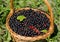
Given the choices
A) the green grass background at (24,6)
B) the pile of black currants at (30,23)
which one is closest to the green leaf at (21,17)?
the pile of black currants at (30,23)

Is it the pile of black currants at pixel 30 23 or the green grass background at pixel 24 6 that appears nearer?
the pile of black currants at pixel 30 23

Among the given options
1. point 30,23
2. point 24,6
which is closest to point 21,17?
point 30,23

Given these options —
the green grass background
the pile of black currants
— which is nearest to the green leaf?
the pile of black currants

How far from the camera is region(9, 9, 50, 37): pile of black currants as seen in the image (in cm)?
203

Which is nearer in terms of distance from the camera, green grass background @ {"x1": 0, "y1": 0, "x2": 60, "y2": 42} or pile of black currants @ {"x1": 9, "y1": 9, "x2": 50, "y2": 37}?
pile of black currants @ {"x1": 9, "y1": 9, "x2": 50, "y2": 37}

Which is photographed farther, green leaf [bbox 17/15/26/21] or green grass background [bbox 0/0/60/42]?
green grass background [bbox 0/0/60/42]

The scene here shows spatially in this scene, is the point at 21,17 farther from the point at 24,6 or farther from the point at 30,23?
the point at 24,6

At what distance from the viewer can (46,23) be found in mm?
2141

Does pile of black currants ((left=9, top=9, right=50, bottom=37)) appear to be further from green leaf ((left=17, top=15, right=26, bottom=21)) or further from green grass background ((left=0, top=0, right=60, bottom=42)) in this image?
green grass background ((left=0, top=0, right=60, bottom=42))

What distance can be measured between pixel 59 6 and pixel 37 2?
311 mm

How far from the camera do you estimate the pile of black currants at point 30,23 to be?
2.03 meters

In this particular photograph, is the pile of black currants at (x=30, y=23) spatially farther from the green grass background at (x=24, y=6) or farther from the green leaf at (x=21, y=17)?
the green grass background at (x=24, y=6)

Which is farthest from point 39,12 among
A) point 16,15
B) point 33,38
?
point 33,38

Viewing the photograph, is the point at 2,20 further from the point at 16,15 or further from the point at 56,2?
the point at 56,2
